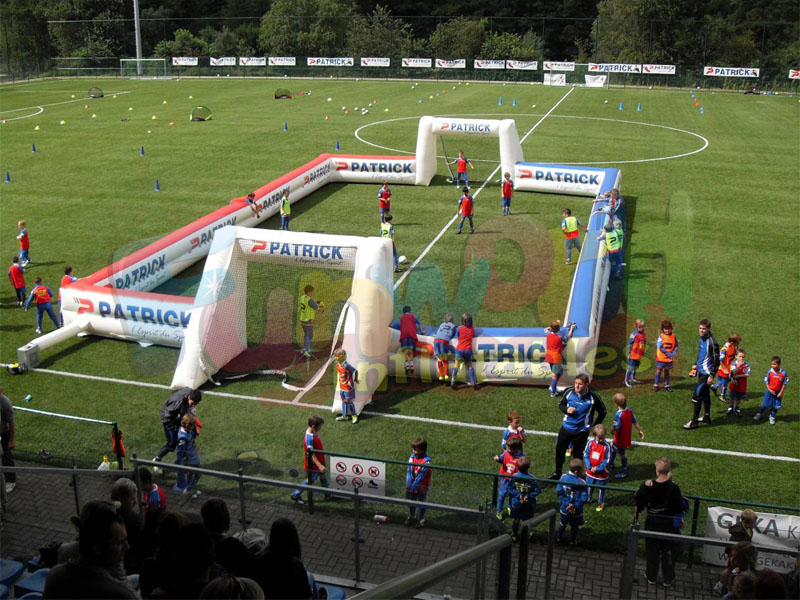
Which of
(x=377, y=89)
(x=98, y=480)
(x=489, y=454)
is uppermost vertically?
(x=377, y=89)

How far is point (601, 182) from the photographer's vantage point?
80.9ft

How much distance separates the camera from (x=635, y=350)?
42.6 ft

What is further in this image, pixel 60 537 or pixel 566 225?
pixel 566 225

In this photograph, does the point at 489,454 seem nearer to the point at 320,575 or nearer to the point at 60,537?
the point at 320,575

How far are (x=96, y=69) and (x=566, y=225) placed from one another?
194ft

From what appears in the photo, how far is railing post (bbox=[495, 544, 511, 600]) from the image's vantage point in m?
5.50

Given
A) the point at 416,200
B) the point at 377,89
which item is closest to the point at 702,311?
the point at 416,200

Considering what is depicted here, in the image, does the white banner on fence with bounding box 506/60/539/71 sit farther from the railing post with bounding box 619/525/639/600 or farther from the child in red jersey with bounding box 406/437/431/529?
the railing post with bounding box 619/525/639/600

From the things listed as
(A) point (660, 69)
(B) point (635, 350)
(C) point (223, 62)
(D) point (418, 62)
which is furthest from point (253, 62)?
(B) point (635, 350)

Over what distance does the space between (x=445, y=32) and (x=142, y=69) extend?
2814cm

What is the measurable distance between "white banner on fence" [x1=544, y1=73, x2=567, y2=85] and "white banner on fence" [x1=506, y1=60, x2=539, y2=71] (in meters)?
3.43

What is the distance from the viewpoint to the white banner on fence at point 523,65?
6412 centimetres

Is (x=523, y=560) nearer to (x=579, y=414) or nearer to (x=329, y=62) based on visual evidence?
(x=579, y=414)

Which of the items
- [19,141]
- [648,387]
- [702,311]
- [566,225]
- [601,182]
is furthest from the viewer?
[19,141]
